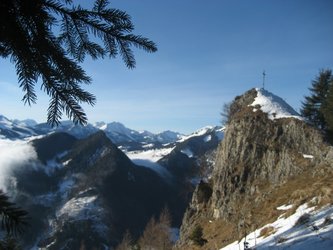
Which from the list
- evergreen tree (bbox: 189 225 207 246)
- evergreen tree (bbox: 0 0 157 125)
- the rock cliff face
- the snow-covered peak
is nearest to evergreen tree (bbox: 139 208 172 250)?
the rock cliff face

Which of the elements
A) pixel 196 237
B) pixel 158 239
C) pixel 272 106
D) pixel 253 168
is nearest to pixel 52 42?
pixel 196 237

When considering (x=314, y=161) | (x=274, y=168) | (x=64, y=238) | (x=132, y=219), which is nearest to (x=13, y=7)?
(x=314, y=161)

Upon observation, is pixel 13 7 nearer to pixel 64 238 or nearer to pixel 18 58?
pixel 18 58

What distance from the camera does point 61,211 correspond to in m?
196

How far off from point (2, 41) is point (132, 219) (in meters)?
198

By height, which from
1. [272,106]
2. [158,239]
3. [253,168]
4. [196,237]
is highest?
[272,106]

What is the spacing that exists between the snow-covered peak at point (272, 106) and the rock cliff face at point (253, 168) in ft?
2.83

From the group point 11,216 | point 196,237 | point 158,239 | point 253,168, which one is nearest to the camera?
point 11,216

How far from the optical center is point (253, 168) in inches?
2175

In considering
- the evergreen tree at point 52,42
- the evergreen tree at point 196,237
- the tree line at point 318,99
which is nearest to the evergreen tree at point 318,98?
the tree line at point 318,99

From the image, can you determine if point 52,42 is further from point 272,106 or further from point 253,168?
point 272,106

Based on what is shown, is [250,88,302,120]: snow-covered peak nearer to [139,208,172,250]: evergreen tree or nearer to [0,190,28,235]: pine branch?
[139,208,172,250]: evergreen tree

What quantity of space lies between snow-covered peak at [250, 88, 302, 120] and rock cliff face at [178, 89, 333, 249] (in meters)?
0.86

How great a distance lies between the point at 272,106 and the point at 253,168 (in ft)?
43.3
